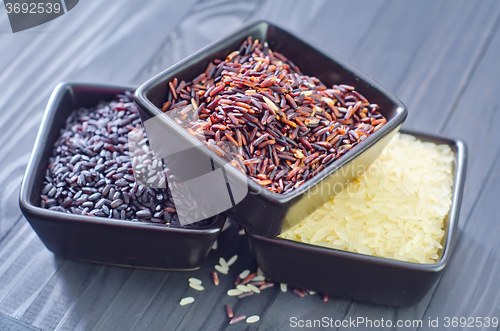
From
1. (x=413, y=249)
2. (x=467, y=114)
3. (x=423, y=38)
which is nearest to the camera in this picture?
(x=413, y=249)

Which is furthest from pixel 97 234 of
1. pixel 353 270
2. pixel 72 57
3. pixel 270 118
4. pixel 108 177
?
pixel 72 57

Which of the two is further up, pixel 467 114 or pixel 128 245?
pixel 467 114

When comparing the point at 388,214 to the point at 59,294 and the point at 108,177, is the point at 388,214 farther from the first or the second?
the point at 59,294

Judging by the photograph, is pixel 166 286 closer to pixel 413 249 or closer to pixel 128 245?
pixel 128 245

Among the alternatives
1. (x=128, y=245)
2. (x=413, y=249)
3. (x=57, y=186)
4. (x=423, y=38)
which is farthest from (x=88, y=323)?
(x=423, y=38)

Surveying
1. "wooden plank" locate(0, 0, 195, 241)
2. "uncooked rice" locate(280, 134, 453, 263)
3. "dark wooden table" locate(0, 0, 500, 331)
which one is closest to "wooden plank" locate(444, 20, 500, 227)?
"dark wooden table" locate(0, 0, 500, 331)

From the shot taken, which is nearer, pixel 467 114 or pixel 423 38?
pixel 467 114
